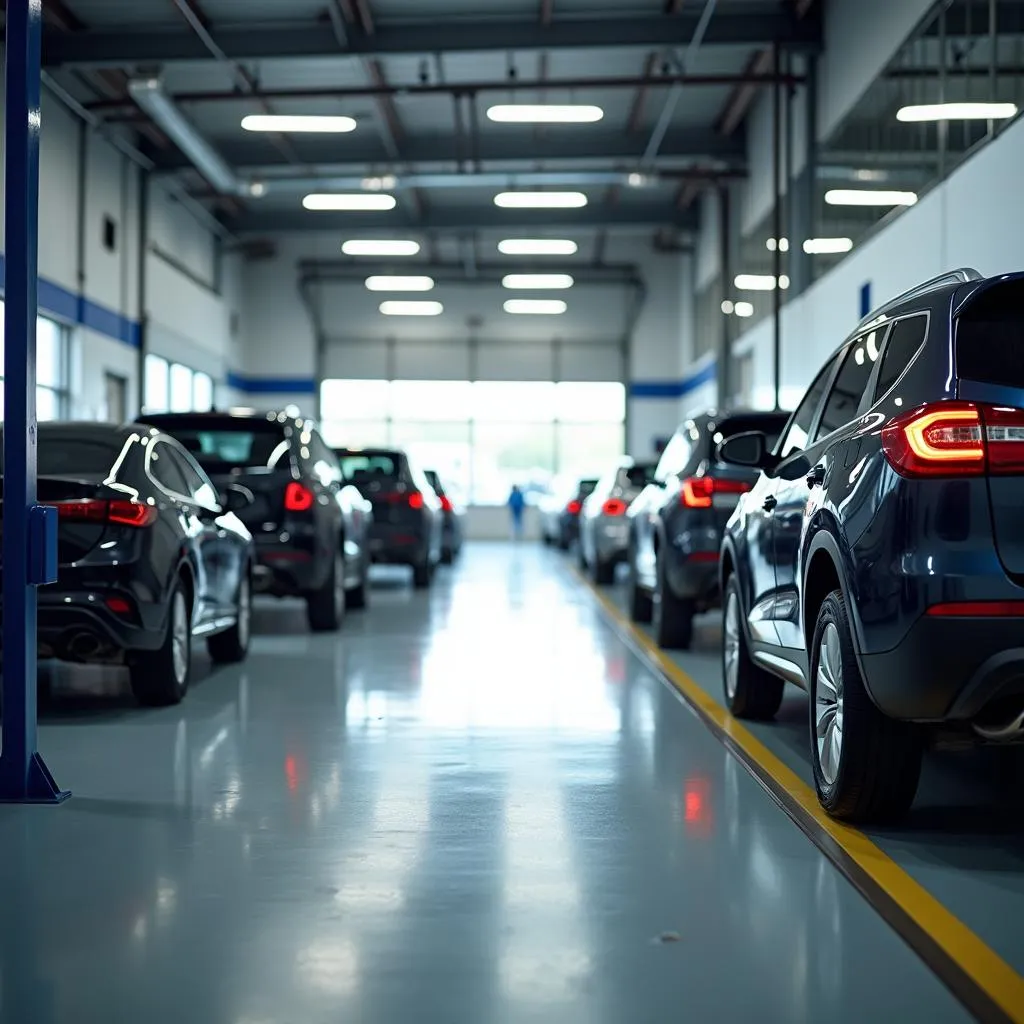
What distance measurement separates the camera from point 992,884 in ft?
14.1

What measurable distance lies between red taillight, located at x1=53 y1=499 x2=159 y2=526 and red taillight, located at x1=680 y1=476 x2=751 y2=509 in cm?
403

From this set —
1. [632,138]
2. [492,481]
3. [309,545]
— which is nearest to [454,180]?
[632,138]

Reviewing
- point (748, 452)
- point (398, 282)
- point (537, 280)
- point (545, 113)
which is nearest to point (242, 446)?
point (748, 452)

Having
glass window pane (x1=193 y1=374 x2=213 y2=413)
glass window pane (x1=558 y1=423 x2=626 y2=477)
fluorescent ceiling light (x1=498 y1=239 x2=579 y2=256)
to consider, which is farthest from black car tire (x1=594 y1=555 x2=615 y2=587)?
glass window pane (x1=558 y1=423 x2=626 y2=477)

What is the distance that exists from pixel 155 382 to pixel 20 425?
81.2 feet

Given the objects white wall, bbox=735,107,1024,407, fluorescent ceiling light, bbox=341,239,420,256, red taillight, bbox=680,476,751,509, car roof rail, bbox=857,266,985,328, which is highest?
fluorescent ceiling light, bbox=341,239,420,256

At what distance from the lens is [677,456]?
1069 cm

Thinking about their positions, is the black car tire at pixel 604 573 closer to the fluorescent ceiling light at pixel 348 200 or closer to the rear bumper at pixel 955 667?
the fluorescent ceiling light at pixel 348 200

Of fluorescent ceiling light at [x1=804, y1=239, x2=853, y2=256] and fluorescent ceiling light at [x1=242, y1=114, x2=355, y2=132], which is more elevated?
fluorescent ceiling light at [x1=242, y1=114, x2=355, y2=132]

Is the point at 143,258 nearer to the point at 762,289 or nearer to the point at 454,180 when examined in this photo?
the point at 454,180

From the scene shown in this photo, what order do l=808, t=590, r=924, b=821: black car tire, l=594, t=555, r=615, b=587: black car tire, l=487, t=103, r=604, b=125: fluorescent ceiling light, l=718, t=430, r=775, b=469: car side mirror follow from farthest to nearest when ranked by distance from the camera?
1. l=487, t=103, r=604, b=125: fluorescent ceiling light
2. l=594, t=555, r=615, b=587: black car tire
3. l=718, t=430, r=775, b=469: car side mirror
4. l=808, t=590, r=924, b=821: black car tire

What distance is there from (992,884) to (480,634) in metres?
8.41

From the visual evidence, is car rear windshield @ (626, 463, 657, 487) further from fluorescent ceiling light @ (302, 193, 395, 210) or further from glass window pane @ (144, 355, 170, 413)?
glass window pane @ (144, 355, 170, 413)

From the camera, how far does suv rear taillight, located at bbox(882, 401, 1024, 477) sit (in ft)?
13.8
